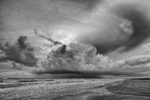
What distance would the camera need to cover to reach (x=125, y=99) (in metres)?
23.9

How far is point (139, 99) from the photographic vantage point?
2322 cm

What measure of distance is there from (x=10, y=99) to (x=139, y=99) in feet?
68.4

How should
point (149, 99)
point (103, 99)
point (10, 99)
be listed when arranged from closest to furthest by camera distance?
point (149, 99) → point (103, 99) → point (10, 99)

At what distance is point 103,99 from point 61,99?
681 centimetres

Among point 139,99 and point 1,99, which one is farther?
point 1,99

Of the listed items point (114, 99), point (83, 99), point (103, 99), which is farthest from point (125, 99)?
point (83, 99)

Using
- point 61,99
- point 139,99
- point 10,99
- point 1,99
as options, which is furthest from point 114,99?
point 1,99

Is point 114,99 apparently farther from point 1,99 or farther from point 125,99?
point 1,99

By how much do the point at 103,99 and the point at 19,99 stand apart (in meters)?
14.0

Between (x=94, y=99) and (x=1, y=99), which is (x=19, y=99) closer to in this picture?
(x=1, y=99)

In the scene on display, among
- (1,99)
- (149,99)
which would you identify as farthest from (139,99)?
(1,99)

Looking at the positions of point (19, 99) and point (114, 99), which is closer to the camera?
point (114, 99)

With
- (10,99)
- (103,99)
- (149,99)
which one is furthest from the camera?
(10,99)

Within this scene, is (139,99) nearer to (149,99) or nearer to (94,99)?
(149,99)
